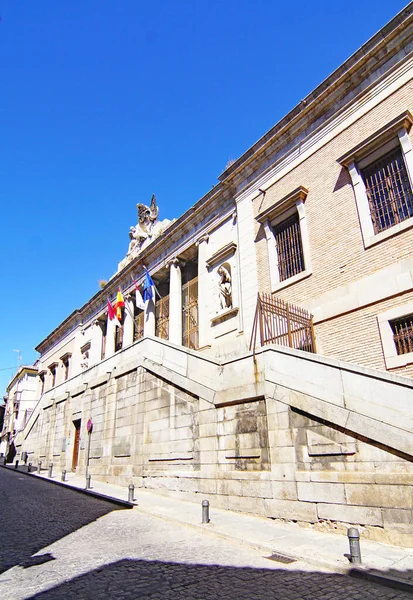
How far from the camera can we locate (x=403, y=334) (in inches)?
392

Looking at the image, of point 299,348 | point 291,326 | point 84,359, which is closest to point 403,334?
point 299,348

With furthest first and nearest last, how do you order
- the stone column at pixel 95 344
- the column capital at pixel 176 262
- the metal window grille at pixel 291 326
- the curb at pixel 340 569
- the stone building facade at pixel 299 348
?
1. the stone column at pixel 95 344
2. the column capital at pixel 176 262
3. the metal window grille at pixel 291 326
4. the stone building facade at pixel 299 348
5. the curb at pixel 340 569

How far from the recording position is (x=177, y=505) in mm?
10055

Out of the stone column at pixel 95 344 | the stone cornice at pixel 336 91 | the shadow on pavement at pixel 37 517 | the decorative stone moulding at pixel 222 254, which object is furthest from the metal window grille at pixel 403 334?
the stone column at pixel 95 344

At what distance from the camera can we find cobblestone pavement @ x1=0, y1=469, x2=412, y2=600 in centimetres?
460

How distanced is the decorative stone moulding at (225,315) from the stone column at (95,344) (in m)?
14.5

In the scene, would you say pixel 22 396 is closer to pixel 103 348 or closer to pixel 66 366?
pixel 66 366

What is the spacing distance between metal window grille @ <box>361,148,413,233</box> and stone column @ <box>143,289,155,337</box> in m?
13.3

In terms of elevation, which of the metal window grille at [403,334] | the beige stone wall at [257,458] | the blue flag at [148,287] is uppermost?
the blue flag at [148,287]

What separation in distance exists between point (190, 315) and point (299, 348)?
29.5 feet

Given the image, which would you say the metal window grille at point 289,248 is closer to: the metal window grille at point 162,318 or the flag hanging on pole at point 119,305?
the metal window grille at point 162,318

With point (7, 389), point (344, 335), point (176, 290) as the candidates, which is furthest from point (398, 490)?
point (7, 389)

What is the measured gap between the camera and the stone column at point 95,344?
96.2ft

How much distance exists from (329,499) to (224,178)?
543 inches
